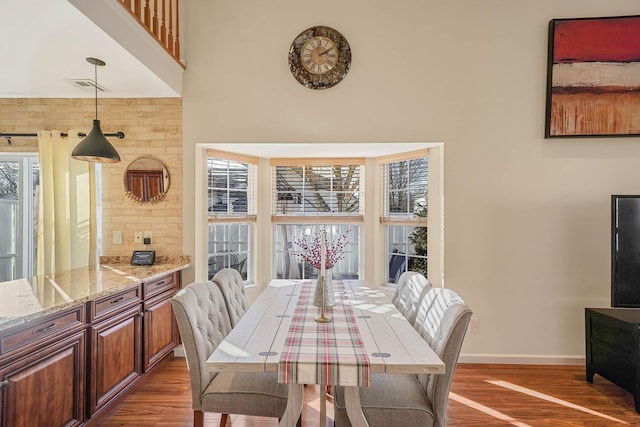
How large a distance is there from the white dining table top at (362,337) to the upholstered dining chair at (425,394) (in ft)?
0.36

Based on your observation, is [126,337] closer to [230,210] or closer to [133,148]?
[230,210]

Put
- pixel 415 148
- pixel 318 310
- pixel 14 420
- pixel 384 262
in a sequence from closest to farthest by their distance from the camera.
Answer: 1. pixel 14 420
2. pixel 318 310
3. pixel 415 148
4. pixel 384 262

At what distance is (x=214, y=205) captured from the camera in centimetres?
333

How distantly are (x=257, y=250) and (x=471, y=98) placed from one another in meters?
2.51

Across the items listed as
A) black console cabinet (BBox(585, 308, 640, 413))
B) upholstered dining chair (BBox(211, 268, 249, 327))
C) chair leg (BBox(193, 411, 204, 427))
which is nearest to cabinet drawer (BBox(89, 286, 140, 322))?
upholstered dining chair (BBox(211, 268, 249, 327))

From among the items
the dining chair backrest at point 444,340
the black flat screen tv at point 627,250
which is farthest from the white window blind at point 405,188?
the dining chair backrest at point 444,340

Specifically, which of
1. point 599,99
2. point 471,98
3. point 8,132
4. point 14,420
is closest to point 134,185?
point 8,132

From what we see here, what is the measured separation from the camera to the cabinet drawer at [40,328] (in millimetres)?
1466

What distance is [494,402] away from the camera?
2373 millimetres

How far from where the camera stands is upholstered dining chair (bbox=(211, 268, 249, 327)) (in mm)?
2174

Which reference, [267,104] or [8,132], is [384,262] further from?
[8,132]

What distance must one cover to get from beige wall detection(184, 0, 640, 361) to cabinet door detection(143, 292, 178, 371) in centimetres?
157

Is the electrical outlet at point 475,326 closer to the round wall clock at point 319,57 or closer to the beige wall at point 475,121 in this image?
the beige wall at point 475,121

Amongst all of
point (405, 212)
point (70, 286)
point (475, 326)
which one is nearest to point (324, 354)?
point (70, 286)
